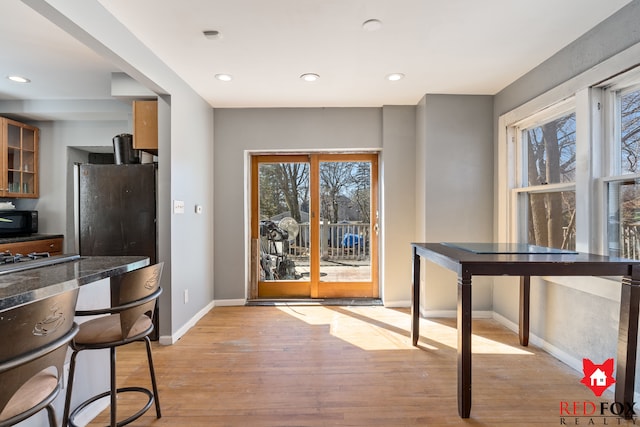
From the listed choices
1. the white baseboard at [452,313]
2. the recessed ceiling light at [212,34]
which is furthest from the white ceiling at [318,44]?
the white baseboard at [452,313]

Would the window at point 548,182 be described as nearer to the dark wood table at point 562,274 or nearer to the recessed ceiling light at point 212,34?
the dark wood table at point 562,274

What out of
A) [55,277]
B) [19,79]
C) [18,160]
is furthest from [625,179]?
[18,160]

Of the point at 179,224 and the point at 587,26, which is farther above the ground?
the point at 587,26

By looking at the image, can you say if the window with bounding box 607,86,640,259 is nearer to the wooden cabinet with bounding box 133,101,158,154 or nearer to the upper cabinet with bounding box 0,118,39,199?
the wooden cabinet with bounding box 133,101,158,154

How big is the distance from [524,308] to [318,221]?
2424mm

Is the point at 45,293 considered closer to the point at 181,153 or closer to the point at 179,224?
the point at 179,224

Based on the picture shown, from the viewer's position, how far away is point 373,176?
4.13m

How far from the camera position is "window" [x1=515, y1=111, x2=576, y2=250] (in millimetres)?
2523

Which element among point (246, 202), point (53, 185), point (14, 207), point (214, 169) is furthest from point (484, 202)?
point (14, 207)

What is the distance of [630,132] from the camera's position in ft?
6.77

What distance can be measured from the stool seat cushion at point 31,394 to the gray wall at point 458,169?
318 centimetres

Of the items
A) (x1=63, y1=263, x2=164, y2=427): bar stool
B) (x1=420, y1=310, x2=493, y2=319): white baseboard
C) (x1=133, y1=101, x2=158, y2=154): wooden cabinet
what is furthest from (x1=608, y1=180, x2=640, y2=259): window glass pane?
(x1=133, y1=101, x2=158, y2=154): wooden cabinet

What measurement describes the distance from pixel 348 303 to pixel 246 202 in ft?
6.00

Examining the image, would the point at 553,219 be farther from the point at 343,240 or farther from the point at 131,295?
the point at 131,295
